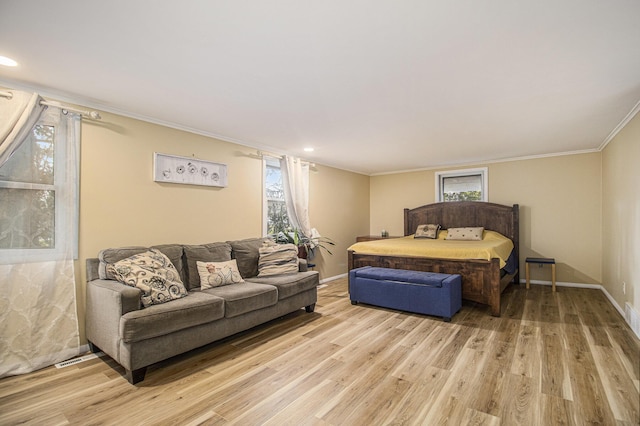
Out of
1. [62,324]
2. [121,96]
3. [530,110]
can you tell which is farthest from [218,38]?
[530,110]

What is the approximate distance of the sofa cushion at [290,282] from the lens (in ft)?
11.3

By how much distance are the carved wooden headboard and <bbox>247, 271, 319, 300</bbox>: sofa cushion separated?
3329mm

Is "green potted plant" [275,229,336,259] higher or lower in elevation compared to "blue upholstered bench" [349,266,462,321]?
higher

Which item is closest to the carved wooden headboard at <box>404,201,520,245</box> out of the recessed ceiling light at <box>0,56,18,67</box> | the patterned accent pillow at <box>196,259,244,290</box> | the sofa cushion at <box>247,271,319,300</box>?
the sofa cushion at <box>247,271,319,300</box>

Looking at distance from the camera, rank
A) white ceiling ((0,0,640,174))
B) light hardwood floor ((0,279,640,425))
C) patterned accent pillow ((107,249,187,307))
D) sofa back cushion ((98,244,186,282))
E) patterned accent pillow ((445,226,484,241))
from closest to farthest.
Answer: white ceiling ((0,0,640,174)) → light hardwood floor ((0,279,640,425)) → patterned accent pillow ((107,249,187,307)) → sofa back cushion ((98,244,186,282)) → patterned accent pillow ((445,226,484,241))

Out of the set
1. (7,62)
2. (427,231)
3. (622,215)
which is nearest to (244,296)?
(7,62)

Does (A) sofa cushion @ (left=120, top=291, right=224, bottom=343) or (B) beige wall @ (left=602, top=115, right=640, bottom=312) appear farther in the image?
(B) beige wall @ (left=602, top=115, right=640, bottom=312)

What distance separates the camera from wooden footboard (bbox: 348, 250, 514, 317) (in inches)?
146

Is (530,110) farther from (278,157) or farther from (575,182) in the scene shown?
(278,157)

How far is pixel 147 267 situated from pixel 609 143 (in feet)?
19.8

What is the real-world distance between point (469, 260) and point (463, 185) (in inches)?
110

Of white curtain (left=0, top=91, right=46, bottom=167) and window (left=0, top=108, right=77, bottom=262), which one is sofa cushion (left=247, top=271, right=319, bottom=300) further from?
white curtain (left=0, top=91, right=46, bottom=167)

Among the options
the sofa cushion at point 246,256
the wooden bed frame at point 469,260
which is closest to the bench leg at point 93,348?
the sofa cushion at point 246,256

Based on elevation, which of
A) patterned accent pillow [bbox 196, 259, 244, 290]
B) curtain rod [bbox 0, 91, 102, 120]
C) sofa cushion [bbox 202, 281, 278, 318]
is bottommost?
sofa cushion [bbox 202, 281, 278, 318]
